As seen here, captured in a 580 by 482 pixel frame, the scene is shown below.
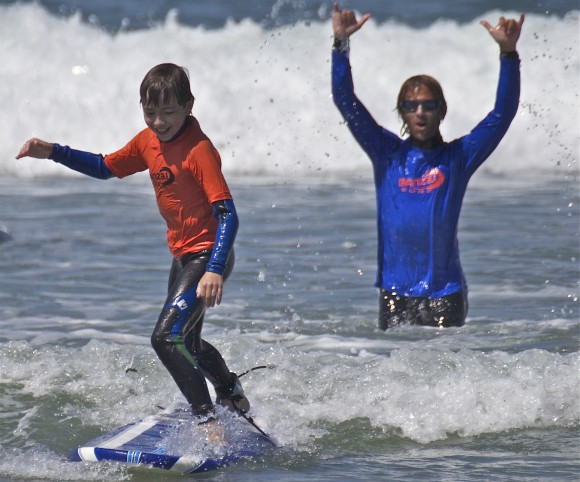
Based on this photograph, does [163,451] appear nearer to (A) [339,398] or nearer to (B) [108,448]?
(B) [108,448]

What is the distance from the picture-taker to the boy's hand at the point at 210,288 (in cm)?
479

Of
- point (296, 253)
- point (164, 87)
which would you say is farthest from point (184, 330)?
point (296, 253)

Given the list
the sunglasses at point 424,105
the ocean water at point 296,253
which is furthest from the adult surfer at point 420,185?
the ocean water at point 296,253

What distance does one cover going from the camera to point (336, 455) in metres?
5.36

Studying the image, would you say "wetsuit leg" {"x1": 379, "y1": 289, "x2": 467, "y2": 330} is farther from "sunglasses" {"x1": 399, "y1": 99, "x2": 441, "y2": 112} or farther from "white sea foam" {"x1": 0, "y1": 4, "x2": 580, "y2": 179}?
"white sea foam" {"x1": 0, "y1": 4, "x2": 580, "y2": 179}

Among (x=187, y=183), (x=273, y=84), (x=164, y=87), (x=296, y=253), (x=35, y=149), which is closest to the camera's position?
(x=164, y=87)

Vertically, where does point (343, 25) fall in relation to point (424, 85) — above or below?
above

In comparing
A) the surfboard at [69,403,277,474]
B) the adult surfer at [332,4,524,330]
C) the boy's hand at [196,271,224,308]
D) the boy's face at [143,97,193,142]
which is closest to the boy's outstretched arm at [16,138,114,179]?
the boy's face at [143,97,193,142]

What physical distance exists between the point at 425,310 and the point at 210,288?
171cm

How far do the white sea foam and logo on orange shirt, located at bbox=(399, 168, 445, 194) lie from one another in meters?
7.91

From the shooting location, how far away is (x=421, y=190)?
618 centimetres

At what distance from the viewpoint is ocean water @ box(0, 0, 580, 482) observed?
225 inches

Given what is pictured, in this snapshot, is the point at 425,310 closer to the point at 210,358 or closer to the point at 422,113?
the point at 422,113

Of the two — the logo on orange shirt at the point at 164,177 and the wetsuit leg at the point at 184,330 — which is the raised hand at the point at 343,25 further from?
the wetsuit leg at the point at 184,330
